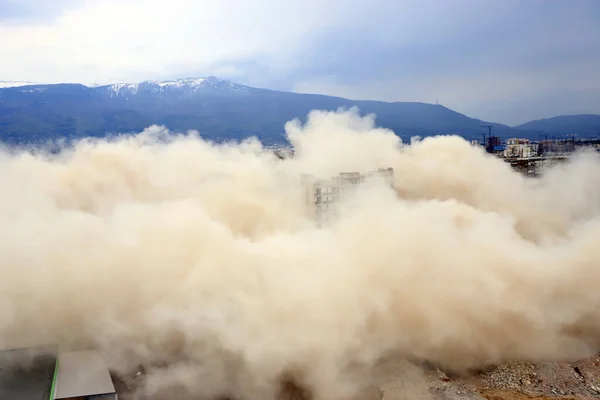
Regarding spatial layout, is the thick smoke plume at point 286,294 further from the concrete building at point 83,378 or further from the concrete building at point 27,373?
the concrete building at point 27,373

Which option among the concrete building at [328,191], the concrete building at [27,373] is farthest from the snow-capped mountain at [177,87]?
the concrete building at [27,373]

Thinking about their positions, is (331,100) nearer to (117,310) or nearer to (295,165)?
(295,165)

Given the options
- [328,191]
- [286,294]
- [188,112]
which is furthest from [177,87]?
[286,294]

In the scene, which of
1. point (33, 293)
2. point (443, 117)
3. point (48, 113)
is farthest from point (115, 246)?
point (443, 117)

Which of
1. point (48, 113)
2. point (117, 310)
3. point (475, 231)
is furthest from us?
point (48, 113)

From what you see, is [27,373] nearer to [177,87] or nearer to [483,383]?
[483,383]

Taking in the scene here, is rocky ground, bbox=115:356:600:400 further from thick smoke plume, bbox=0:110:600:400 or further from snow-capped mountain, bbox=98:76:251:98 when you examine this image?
snow-capped mountain, bbox=98:76:251:98
